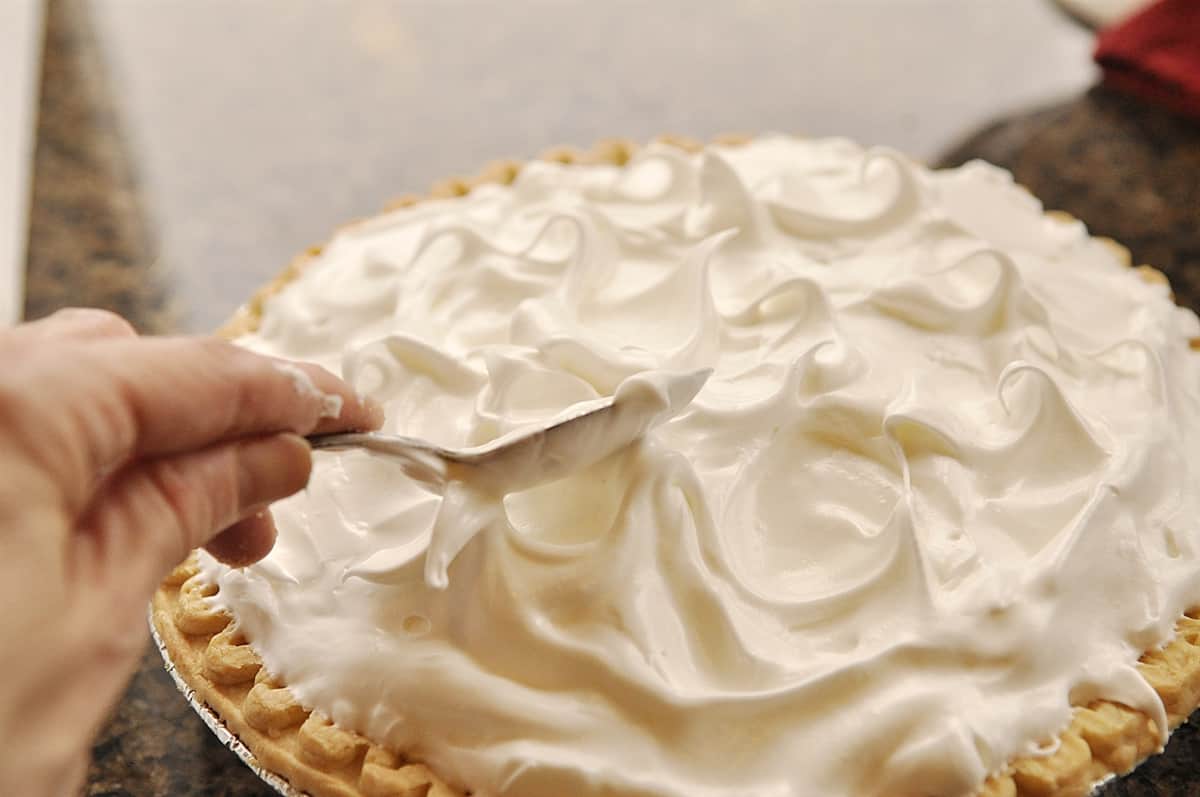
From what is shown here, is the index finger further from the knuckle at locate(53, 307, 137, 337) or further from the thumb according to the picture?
the knuckle at locate(53, 307, 137, 337)

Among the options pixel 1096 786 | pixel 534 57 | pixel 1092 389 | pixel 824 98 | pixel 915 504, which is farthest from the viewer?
pixel 534 57

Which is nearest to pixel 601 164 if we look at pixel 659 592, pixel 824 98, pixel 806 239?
pixel 806 239

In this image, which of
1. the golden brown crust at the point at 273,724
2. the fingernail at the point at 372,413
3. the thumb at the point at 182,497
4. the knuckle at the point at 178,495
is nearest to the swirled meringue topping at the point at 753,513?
the golden brown crust at the point at 273,724

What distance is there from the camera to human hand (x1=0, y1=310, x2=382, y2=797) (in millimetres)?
1063

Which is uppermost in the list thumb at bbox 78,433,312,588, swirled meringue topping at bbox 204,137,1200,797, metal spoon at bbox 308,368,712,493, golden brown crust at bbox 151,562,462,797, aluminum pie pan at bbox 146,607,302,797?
thumb at bbox 78,433,312,588

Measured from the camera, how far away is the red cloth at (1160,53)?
132 inches

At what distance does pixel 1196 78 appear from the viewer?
3.35 meters

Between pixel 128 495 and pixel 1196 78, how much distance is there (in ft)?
10.3

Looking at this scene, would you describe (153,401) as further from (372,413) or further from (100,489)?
(372,413)

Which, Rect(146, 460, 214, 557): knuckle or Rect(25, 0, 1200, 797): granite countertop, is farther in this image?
Rect(25, 0, 1200, 797): granite countertop

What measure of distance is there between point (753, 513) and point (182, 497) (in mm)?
846

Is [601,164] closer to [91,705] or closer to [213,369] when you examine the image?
[213,369]

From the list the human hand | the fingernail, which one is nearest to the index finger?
the human hand

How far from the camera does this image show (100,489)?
1234 mm
